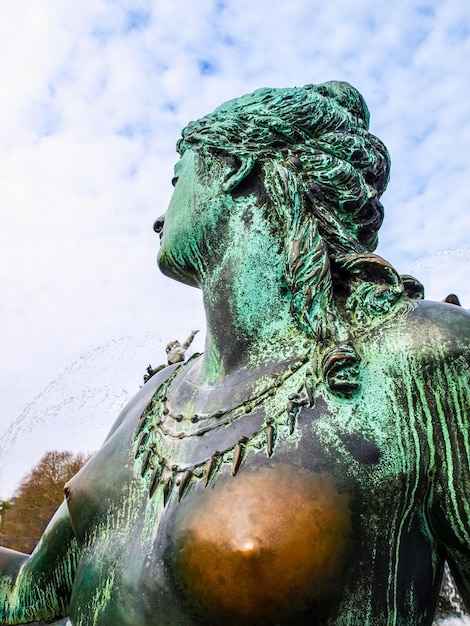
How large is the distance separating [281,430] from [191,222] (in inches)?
37.6

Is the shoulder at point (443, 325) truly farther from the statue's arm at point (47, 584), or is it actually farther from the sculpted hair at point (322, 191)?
the statue's arm at point (47, 584)

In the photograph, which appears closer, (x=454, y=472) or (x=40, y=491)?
(x=454, y=472)

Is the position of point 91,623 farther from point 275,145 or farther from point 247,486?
point 275,145

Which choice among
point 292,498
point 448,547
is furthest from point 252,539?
point 448,547

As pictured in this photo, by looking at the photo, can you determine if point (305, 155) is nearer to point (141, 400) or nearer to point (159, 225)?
point (159, 225)

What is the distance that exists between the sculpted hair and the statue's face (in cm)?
11

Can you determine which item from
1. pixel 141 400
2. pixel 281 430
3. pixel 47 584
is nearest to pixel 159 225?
pixel 141 400

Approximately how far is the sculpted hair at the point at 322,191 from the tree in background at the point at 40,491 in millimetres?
25240

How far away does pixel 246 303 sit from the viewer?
7.51 ft

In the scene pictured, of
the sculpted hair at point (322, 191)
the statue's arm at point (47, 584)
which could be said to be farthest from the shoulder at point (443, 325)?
the statue's arm at point (47, 584)

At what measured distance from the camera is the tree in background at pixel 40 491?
2605 cm

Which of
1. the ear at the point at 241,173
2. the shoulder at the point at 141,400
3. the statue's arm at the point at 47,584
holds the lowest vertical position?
the statue's arm at the point at 47,584

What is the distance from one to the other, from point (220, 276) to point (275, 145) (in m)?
0.54

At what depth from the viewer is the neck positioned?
2.19 m
